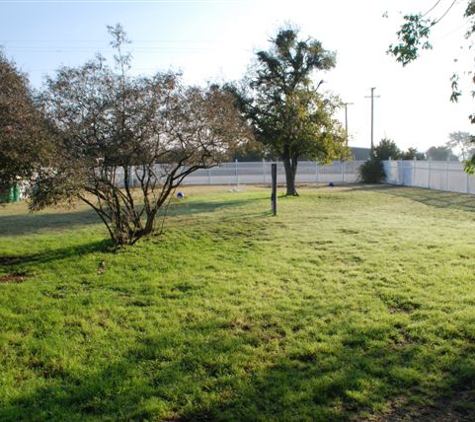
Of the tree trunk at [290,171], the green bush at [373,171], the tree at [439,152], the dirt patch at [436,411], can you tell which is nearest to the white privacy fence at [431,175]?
the green bush at [373,171]

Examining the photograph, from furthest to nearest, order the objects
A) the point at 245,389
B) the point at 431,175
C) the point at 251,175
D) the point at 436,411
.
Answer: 1. the point at 251,175
2. the point at 431,175
3. the point at 245,389
4. the point at 436,411

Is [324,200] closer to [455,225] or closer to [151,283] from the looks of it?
[455,225]

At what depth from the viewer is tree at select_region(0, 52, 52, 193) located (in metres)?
5.78

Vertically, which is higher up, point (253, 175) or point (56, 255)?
point (253, 175)

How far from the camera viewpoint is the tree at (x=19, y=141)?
5.78m

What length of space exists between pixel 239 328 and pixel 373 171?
28405 millimetres

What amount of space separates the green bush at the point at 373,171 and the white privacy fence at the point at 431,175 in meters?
0.47

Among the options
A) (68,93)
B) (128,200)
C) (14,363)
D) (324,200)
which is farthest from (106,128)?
(324,200)

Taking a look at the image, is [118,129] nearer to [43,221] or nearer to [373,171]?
[43,221]

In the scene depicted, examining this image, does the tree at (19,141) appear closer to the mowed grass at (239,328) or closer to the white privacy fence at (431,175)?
the mowed grass at (239,328)

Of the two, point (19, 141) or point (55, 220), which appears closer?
point (19, 141)

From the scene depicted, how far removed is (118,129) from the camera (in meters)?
7.82

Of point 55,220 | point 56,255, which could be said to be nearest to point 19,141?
point 56,255

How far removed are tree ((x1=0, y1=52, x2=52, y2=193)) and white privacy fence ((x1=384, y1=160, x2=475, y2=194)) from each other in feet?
59.8
